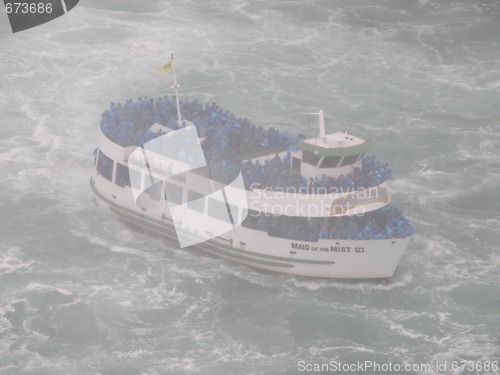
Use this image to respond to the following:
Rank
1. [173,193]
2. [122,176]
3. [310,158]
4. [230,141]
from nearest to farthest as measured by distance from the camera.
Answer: [310,158], [173,193], [230,141], [122,176]

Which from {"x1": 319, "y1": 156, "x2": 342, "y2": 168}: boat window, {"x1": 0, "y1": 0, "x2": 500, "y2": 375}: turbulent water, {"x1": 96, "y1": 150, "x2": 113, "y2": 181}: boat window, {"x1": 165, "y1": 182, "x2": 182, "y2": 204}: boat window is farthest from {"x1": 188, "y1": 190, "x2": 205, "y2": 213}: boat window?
{"x1": 319, "y1": 156, "x2": 342, "y2": 168}: boat window

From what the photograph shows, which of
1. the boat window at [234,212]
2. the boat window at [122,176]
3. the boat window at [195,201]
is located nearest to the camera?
the boat window at [234,212]

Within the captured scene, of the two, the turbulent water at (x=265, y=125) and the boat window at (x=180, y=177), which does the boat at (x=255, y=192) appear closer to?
the boat window at (x=180, y=177)

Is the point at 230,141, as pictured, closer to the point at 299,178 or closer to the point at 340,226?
the point at 299,178

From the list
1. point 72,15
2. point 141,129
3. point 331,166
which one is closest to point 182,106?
point 141,129

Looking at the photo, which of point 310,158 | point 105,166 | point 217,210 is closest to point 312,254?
point 310,158

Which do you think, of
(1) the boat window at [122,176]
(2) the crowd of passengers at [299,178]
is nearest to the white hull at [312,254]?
(2) the crowd of passengers at [299,178]

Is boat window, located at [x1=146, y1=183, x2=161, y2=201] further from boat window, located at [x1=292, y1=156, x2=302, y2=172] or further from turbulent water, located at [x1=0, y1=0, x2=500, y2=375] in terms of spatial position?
boat window, located at [x1=292, y1=156, x2=302, y2=172]
